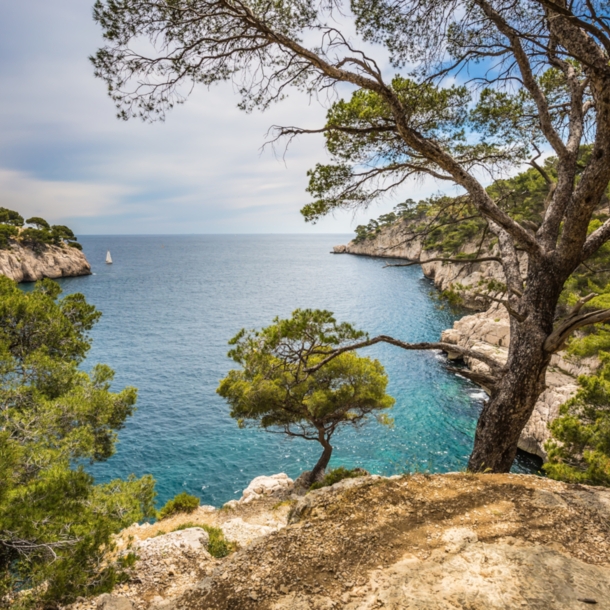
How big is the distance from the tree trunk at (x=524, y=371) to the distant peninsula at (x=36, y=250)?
66.8 metres

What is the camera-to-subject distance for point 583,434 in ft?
30.1

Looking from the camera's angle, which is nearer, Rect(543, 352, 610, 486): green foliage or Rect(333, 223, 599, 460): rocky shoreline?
Rect(543, 352, 610, 486): green foliage

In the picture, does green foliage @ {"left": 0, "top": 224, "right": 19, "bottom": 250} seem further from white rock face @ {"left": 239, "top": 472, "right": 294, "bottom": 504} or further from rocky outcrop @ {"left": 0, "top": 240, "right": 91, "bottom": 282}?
white rock face @ {"left": 239, "top": 472, "right": 294, "bottom": 504}

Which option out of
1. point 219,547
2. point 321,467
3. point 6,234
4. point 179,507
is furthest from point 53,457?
point 6,234

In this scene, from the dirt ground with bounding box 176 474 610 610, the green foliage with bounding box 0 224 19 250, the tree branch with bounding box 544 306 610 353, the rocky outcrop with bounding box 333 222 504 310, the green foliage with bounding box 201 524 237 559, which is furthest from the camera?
the green foliage with bounding box 0 224 19 250

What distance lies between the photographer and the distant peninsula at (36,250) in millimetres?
57750

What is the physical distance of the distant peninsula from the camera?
5775 cm

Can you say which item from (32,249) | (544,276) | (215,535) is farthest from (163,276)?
(544,276)

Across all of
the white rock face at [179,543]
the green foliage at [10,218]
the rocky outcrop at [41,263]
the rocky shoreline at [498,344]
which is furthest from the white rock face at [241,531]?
the green foliage at [10,218]

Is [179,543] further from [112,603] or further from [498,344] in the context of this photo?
[498,344]

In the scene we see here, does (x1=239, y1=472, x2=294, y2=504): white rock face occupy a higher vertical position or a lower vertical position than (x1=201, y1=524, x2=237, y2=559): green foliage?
lower

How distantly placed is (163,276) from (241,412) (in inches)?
2809

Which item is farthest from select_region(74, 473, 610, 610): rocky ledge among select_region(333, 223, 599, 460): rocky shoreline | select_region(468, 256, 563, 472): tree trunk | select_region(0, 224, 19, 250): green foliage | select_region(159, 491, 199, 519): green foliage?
select_region(0, 224, 19, 250): green foliage

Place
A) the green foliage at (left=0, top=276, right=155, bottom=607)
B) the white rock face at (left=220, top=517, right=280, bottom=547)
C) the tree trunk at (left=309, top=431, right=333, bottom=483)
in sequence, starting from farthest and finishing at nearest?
1. the tree trunk at (left=309, top=431, right=333, bottom=483)
2. the white rock face at (left=220, top=517, right=280, bottom=547)
3. the green foliage at (left=0, top=276, right=155, bottom=607)
